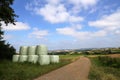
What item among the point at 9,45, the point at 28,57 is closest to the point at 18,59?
the point at 28,57

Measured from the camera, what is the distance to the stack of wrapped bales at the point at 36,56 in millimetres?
33062

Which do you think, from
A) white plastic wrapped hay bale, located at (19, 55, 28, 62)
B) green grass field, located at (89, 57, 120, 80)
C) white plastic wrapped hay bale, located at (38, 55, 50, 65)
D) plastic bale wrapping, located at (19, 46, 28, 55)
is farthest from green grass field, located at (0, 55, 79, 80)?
plastic bale wrapping, located at (19, 46, 28, 55)

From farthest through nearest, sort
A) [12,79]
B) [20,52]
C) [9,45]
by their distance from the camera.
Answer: [9,45] → [20,52] → [12,79]

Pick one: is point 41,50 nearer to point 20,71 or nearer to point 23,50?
point 23,50

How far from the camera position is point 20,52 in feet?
127

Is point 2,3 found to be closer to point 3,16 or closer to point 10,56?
point 3,16

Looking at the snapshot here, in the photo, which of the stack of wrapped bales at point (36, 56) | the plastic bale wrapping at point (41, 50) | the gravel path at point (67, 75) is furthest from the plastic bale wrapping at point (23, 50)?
the gravel path at point (67, 75)

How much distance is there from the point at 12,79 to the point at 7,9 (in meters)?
18.8

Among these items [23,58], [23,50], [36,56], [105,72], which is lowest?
[105,72]

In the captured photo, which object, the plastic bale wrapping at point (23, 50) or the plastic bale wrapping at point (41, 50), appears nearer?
the plastic bale wrapping at point (41, 50)

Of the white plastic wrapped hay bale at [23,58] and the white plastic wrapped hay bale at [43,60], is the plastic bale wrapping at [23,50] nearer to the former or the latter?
the white plastic wrapped hay bale at [23,58]

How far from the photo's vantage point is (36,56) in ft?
112

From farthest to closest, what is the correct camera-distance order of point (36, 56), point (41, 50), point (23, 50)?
point (23, 50)
point (41, 50)
point (36, 56)

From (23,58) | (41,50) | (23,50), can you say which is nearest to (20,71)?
(23,58)
